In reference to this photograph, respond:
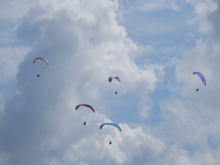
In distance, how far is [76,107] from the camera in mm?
135625

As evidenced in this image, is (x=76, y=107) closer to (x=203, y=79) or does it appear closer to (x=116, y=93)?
(x=116, y=93)

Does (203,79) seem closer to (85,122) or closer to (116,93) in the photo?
(116,93)

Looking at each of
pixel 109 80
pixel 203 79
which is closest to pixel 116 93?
pixel 109 80

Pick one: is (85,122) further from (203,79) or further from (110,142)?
(203,79)

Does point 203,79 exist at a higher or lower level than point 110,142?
higher

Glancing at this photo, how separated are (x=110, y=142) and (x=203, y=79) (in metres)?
36.3

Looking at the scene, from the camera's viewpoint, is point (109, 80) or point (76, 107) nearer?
point (76, 107)

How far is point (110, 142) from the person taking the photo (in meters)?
145

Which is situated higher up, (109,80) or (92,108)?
(109,80)

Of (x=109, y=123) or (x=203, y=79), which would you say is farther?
(x=203, y=79)

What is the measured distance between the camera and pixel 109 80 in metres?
148

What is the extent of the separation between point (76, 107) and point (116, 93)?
668 inches

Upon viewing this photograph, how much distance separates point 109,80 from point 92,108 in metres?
15.6

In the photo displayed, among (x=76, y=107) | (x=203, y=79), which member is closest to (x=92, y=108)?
(x=76, y=107)
